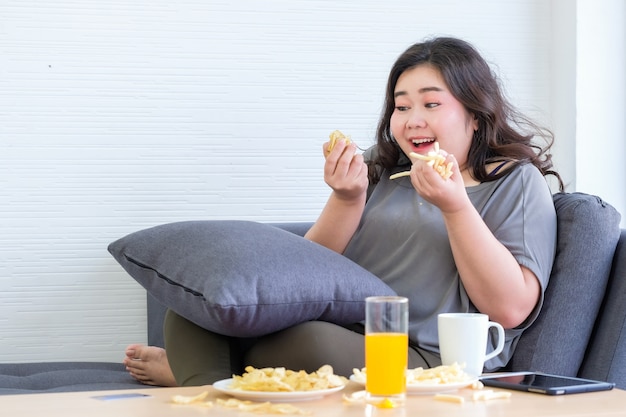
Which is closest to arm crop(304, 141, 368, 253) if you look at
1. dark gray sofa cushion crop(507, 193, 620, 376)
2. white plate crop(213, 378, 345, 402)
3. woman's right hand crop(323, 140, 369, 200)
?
woman's right hand crop(323, 140, 369, 200)

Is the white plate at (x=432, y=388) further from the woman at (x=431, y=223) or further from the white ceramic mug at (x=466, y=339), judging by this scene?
the woman at (x=431, y=223)

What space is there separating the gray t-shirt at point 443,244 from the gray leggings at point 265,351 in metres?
0.10

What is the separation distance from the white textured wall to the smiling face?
0.53m

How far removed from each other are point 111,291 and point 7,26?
0.68 m

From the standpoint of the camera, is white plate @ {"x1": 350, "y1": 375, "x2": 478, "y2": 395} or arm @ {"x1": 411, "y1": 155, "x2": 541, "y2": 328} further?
arm @ {"x1": 411, "y1": 155, "x2": 541, "y2": 328}

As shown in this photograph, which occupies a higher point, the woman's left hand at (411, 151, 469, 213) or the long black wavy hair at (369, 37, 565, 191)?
the long black wavy hair at (369, 37, 565, 191)

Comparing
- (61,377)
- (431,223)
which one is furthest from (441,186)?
(61,377)

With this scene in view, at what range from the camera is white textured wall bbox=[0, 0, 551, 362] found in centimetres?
217

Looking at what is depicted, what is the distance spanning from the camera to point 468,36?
243 cm

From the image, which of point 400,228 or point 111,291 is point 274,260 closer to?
point 400,228

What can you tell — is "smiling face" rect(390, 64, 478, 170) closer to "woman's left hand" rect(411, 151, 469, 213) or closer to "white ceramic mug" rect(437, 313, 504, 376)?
"woman's left hand" rect(411, 151, 469, 213)

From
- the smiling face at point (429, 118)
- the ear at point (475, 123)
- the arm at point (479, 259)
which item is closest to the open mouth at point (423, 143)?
the smiling face at point (429, 118)

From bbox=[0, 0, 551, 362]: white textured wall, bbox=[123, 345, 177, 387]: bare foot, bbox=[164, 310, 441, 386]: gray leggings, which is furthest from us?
bbox=[0, 0, 551, 362]: white textured wall

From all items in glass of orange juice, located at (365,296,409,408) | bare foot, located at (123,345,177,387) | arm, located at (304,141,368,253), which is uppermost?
arm, located at (304,141,368,253)
